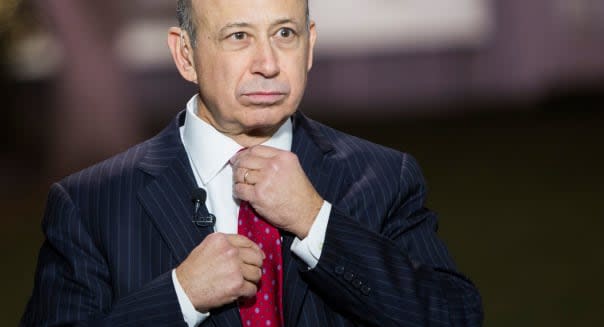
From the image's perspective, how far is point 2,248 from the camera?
24.8ft

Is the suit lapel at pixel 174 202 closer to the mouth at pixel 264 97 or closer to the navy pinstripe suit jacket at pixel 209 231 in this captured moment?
the navy pinstripe suit jacket at pixel 209 231

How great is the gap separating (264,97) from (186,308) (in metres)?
0.44

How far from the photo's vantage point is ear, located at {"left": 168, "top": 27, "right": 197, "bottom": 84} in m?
2.28

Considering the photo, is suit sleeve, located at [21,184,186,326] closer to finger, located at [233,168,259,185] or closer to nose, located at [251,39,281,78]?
finger, located at [233,168,259,185]

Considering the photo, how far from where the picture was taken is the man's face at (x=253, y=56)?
2131 mm

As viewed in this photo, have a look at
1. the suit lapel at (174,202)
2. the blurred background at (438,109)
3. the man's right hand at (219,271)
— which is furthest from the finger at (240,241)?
the blurred background at (438,109)

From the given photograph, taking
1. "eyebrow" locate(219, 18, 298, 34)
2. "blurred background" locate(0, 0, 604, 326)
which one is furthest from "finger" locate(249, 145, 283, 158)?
"blurred background" locate(0, 0, 604, 326)

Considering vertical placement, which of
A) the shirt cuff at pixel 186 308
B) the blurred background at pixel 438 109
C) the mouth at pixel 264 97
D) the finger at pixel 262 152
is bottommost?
the blurred background at pixel 438 109

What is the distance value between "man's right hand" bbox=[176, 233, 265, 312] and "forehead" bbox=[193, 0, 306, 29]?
42 centimetres

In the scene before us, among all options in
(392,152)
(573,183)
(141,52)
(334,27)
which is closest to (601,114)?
(334,27)

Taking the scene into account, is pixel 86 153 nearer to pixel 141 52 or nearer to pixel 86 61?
pixel 86 61

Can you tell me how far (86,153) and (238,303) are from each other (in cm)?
840

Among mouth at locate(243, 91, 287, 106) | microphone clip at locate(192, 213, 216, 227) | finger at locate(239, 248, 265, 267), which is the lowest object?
finger at locate(239, 248, 265, 267)

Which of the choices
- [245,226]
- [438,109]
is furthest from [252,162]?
[438,109]
